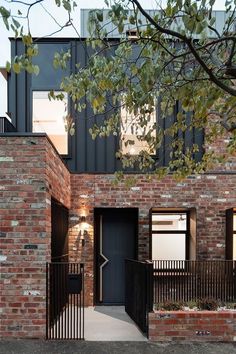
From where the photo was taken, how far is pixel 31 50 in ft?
10.5

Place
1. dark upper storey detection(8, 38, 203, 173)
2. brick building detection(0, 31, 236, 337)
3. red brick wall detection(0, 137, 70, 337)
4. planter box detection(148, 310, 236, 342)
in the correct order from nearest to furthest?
red brick wall detection(0, 137, 70, 337)
planter box detection(148, 310, 236, 342)
brick building detection(0, 31, 236, 337)
dark upper storey detection(8, 38, 203, 173)

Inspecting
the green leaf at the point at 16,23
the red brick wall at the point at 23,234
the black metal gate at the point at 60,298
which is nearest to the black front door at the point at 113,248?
the black metal gate at the point at 60,298

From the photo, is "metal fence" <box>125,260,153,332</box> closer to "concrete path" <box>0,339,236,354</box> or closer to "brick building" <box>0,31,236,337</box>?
"concrete path" <box>0,339,236,354</box>

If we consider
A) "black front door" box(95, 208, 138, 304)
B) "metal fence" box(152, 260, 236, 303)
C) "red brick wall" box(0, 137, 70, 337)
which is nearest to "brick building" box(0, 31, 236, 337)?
"black front door" box(95, 208, 138, 304)

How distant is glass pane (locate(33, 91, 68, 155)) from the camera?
8.52m

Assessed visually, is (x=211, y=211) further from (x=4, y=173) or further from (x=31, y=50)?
(x=31, y=50)

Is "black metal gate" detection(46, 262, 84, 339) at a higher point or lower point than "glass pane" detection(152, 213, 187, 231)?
lower

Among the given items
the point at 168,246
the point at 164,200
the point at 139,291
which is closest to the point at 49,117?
the point at 164,200

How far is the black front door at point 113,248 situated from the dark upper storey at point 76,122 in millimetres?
1130

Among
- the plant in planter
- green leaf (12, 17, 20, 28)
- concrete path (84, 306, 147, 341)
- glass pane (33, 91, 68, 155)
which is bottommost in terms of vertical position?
concrete path (84, 306, 147, 341)

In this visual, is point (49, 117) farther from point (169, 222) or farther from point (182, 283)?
point (182, 283)

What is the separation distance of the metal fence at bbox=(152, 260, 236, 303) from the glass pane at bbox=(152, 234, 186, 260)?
1.11 m

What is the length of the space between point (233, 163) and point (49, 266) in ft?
16.9

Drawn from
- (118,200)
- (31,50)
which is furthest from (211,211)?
(31,50)
